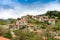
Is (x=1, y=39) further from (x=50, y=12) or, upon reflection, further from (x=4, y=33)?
(x=50, y=12)

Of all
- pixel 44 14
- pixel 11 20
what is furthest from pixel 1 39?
pixel 44 14

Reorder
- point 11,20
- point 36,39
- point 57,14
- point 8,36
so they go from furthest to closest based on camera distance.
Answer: point 57,14
point 11,20
point 8,36
point 36,39

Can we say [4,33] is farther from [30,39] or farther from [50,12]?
[50,12]

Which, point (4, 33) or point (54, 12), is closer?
point (4, 33)

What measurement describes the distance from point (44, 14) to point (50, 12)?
135 inches

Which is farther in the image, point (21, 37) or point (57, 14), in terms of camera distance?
point (57, 14)

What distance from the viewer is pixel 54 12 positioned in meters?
51.8

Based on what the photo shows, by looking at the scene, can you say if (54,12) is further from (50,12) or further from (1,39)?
(1,39)

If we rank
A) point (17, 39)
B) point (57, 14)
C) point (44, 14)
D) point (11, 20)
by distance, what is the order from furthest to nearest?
point (44, 14) → point (57, 14) → point (11, 20) → point (17, 39)

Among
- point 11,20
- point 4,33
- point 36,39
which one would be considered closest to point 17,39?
point 36,39

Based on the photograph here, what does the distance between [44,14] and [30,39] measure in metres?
41.4

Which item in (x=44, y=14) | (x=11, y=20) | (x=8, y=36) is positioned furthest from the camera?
(x=44, y=14)

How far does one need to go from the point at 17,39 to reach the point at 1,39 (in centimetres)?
152

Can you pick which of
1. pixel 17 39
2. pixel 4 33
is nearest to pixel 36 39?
pixel 17 39
